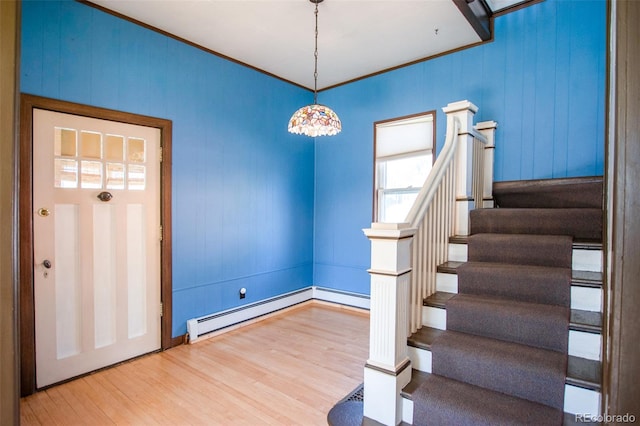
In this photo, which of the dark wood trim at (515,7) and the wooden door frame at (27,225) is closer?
the wooden door frame at (27,225)

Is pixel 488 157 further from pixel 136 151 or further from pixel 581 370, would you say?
pixel 136 151

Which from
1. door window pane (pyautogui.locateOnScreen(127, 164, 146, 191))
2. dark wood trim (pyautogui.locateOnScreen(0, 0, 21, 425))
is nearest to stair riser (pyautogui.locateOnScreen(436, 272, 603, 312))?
dark wood trim (pyautogui.locateOnScreen(0, 0, 21, 425))

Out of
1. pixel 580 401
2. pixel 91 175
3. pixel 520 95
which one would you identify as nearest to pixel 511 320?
pixel 580 401

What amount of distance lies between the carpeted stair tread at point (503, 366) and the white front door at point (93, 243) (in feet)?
9.05

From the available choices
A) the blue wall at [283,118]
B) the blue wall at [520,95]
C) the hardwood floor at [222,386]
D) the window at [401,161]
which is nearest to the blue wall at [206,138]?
the blue wall at [283,118]

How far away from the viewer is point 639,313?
573mm

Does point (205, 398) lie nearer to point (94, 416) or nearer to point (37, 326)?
point (94, 416)

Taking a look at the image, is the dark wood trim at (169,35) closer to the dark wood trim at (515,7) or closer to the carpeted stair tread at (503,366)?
the dark wood trim at (515,7)

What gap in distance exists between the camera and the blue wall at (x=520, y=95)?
303 centimetres

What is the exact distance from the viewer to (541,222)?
8.52 ft

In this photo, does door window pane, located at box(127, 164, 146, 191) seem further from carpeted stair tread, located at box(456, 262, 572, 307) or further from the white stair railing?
carpeted stair tread, located at box(456, 262, 572, 307)

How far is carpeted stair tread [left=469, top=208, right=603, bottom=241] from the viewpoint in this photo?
7.97 feet

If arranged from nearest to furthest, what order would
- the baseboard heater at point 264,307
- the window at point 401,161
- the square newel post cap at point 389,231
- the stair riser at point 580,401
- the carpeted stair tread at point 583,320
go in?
1. the stair riser at point 580,401
2. the carpeted stair tread at point 583,320
3. the square newel post cap at point 389,231
4. the baseboard heater at point 264,307
5. the window at point 401,161

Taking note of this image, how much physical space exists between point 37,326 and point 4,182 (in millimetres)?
2728
